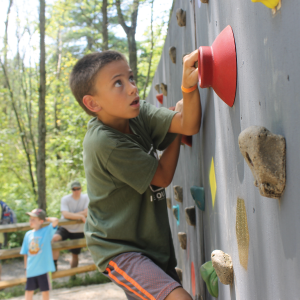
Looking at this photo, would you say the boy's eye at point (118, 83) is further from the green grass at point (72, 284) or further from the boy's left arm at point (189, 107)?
the green grass at point (72, 284)

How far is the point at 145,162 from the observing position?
149 cm

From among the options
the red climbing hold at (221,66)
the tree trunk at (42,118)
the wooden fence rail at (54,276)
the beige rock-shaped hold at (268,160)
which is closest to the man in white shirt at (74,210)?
the wooden fence rail at (54,276)

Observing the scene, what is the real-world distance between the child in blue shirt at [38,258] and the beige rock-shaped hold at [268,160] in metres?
4.00

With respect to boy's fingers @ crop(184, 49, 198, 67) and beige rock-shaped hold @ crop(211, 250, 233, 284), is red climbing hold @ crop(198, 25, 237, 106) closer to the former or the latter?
boy's fingers @ crop(184, 49, 198, 67)

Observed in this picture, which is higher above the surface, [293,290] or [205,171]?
[205,171]

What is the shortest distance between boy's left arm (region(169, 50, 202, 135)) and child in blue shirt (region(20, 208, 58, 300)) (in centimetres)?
320

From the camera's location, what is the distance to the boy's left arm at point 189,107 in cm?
138

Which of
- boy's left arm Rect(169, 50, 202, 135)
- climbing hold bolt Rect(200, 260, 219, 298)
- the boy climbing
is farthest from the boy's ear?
climbing hold bolt Rect(200, 260, 219, 298)

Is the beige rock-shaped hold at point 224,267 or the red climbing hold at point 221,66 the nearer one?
the red climbing hold at point 221,66

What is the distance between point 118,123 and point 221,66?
76 centimetres

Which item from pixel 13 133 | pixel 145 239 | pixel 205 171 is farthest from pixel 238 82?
pixel 13 133

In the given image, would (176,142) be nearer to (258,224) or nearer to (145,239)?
(145,239)

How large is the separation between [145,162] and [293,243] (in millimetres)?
914

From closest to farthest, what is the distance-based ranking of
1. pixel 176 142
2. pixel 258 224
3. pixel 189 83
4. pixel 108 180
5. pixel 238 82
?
pixel 258 224, pixel 238 82, pixel 189 83, pixel 108 180, pixel 176 142
